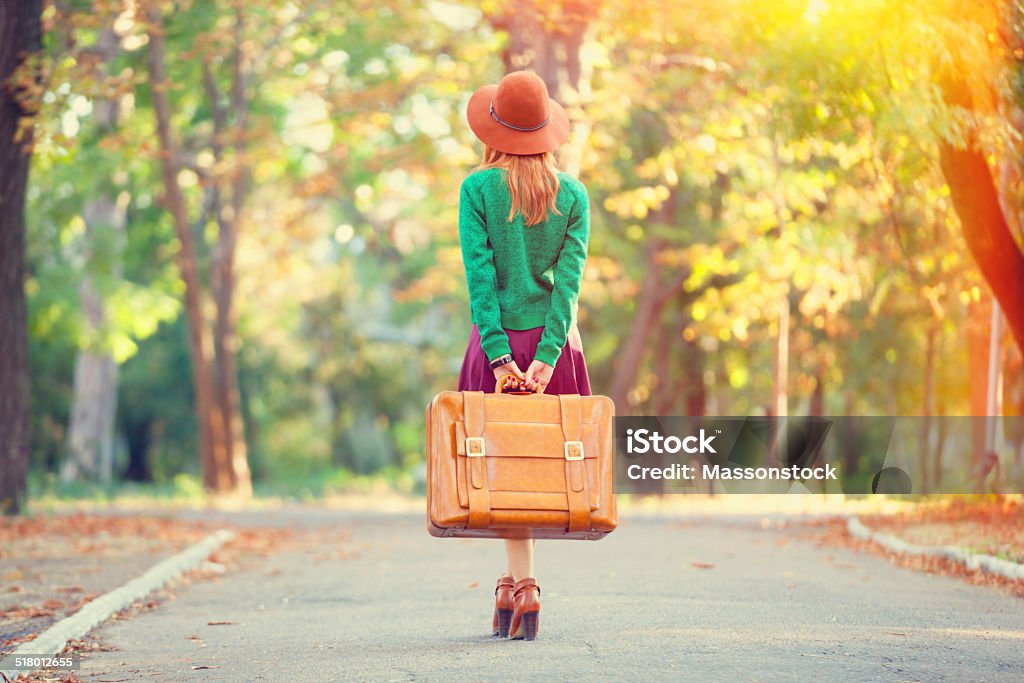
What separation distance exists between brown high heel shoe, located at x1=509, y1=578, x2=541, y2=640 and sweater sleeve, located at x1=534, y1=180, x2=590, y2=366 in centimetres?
103

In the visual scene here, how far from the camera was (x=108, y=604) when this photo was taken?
8727 millimetres

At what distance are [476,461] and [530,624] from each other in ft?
3.15

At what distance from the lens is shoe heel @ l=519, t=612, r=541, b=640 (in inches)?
262

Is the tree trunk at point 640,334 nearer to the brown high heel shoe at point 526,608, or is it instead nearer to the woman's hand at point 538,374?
the brown high heel shoe at point 526,608

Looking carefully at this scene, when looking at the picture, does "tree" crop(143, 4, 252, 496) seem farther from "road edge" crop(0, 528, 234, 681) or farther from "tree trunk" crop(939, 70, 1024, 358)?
"tree trunk" crop(939, 70, 1024, 358)

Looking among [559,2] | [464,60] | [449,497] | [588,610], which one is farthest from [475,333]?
[464,60]

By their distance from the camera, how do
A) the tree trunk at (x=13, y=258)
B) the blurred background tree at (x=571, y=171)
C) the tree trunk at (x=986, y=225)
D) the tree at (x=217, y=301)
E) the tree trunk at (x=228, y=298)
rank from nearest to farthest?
the tree trunk at (x=986, y=225)
the blurred background tree at (x=571, y=171)
the tree trunk at (x=13, y=258)
the tree at (x=217, y=301)
the tree trunk at (x=228, y=298)

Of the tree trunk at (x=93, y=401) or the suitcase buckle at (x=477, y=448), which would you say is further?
the tree trunk at (x=93, y=401)

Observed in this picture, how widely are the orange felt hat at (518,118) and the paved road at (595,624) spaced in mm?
2278

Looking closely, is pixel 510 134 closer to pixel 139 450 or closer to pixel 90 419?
pixel 90 419

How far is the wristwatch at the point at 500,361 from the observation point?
21.0 feet

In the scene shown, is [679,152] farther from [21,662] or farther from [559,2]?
[21,662]

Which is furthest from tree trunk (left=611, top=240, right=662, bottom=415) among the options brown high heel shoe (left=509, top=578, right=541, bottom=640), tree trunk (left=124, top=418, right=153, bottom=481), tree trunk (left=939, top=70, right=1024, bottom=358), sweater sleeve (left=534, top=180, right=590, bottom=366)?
sweater sleeve (left=534, top=180, right=590, bottom=366)

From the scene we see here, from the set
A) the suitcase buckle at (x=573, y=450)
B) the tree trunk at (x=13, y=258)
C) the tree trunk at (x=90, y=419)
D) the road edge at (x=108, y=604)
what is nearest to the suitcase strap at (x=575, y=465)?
the suitcase buckle at (x=573, y=450)
